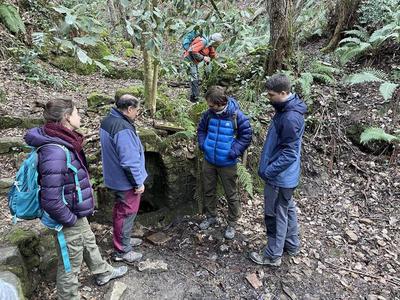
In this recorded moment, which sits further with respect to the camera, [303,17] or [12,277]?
[303,17]

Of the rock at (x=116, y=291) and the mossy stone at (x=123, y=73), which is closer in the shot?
the rock at (x=116, y=291)

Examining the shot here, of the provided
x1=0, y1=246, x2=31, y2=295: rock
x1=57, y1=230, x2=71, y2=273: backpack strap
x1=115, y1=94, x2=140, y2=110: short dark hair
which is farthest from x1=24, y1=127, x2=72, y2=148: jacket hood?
x1=0, y1=246, x2=31, y2=295: rock

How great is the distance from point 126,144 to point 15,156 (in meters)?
2.21

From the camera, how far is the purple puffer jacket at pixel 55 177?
2943 millimetres

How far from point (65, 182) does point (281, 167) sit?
228 cm

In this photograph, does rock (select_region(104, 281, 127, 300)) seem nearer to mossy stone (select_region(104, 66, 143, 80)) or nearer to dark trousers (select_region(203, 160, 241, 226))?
dark trousers (select_region(203, 160, 241, 226))

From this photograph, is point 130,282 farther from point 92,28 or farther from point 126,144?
point 92,28

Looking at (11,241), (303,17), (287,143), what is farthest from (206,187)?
(303,17)

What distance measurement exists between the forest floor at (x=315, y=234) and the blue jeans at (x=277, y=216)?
12.4 inches

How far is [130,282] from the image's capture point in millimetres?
4082

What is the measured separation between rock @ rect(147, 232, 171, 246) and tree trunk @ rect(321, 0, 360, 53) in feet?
22.0

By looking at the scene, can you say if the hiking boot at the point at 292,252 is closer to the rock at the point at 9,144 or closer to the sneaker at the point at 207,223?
the sneaker at the point at 207,223

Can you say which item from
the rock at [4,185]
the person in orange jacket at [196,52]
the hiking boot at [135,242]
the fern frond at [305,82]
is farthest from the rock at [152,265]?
the fern frond at [305,82]

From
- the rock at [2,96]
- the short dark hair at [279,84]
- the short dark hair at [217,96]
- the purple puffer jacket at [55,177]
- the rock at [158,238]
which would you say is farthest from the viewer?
the rock at [2,96]
